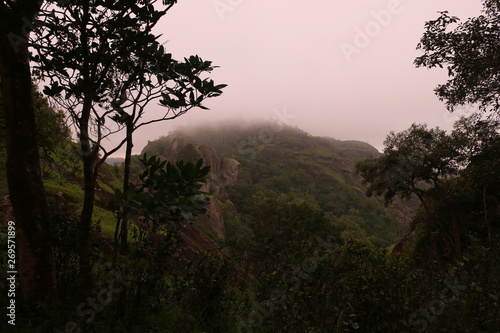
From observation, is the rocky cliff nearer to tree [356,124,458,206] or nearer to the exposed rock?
the exposed rock

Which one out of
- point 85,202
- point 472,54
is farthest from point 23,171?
point 472,54

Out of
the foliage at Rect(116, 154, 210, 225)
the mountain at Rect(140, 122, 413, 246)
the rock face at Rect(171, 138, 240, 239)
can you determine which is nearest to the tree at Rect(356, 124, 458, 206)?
the foliage at Rect(116, 154, 210, 225)

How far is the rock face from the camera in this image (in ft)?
225

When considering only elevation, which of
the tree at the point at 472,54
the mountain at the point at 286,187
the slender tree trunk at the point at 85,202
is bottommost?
the mountain at the point at 286,187

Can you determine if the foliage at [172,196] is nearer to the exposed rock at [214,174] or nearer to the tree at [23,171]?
the tree at [23,171]

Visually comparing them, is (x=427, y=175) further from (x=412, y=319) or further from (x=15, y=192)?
(x=15, y=192)

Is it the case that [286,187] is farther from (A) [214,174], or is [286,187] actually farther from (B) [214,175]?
(B) [214,175]

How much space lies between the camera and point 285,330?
129 inches

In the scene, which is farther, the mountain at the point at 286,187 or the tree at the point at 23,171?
the mountain at the point at 286,187

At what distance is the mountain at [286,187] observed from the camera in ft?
266

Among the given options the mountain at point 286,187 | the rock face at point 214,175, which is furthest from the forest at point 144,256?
the mountain at point 286,187

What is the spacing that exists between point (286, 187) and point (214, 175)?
48.9m

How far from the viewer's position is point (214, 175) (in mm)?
100500

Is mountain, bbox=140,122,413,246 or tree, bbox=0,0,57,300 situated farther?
mountain, bbox=140,122,413,246
